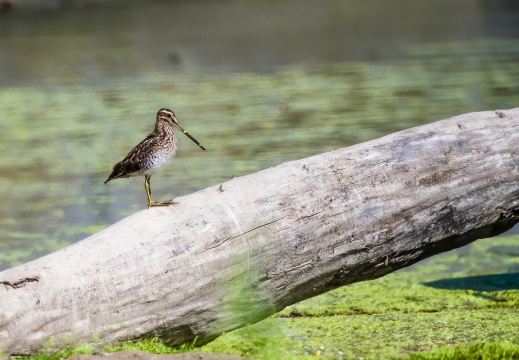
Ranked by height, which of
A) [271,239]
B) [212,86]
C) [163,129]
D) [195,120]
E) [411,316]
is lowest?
[411,316]

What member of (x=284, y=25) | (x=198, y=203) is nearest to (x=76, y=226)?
(x=198, y=203)

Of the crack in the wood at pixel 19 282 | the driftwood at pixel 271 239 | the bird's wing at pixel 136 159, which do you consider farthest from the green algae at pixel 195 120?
the crack in the wood at pixel 19 282

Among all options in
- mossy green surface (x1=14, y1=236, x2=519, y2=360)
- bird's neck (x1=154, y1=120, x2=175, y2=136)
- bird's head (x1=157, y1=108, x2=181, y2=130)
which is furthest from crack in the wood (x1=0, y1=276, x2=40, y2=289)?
bird's head (x1=157, y1=108, x2=181, y2=130)

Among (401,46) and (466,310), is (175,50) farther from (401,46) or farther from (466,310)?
(466,310)

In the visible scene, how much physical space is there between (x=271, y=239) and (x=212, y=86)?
708cm

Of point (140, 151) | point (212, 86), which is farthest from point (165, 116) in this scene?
point (212, 86)

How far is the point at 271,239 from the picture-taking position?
3650mm

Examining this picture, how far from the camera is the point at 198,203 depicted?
3.63 m

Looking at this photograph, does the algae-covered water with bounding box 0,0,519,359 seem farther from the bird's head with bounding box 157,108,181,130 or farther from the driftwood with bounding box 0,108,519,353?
the bird's head with bounding box 157,108,181,130

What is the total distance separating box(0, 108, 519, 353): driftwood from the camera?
323 centimetres

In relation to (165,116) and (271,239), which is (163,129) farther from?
(271,239)

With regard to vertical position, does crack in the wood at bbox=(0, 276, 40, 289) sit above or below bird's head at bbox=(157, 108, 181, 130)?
below

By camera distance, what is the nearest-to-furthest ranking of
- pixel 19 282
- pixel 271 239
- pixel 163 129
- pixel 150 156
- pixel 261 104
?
pixel 19 282
pixel 271 239
pixel 150 156
pixel 163 129
pixel 261 104

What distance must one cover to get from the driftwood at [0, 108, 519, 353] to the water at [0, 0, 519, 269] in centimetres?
202
